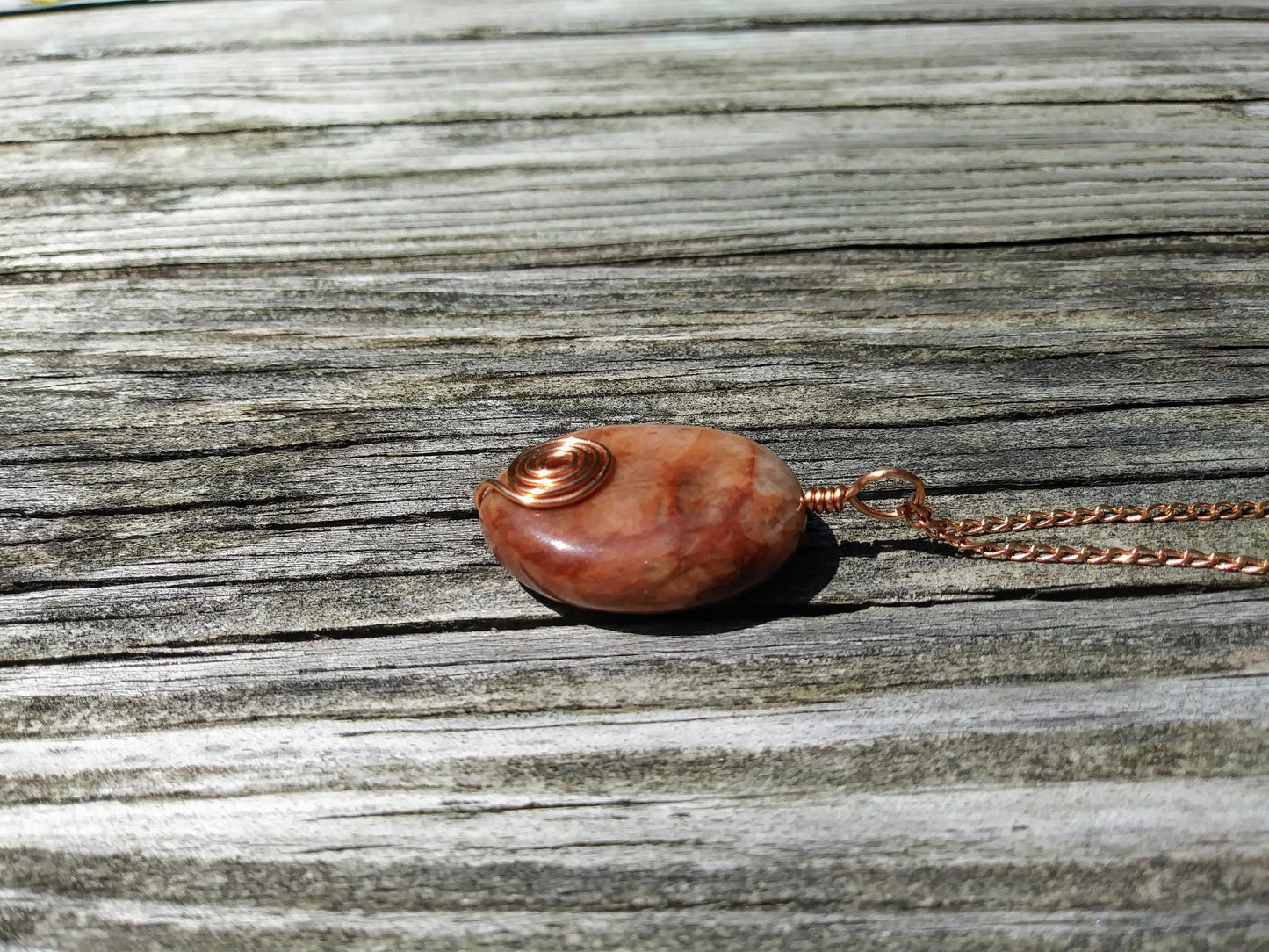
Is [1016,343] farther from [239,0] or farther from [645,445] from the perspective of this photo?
[239,0]

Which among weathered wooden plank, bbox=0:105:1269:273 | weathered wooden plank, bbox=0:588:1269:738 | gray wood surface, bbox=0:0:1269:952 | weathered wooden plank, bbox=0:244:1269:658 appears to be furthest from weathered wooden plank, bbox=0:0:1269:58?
weathered wooden plank, bbox=0:588:1269:738

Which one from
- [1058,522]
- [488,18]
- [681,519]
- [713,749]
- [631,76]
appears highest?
[488,18]

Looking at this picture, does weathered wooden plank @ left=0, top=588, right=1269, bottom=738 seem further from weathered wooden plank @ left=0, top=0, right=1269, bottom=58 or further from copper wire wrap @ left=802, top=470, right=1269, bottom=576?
weathered wooden plank @ left=0, top=0, right=1269, bottom=58

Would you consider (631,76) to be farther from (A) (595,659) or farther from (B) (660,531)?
(A) (595,659)

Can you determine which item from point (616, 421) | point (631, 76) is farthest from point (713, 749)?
point (631, 76)

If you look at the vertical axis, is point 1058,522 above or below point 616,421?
below

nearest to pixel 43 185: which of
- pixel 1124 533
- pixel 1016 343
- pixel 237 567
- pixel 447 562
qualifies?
pixel 237 567
